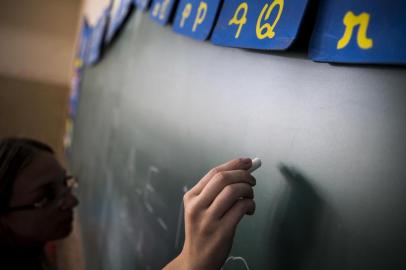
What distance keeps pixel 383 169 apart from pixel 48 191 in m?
1.09

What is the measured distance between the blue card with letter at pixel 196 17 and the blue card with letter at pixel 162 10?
56 mm

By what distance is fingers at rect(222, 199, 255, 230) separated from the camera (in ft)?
1.72

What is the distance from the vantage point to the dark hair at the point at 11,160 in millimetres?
1129

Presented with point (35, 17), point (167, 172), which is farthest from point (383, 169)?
point (35, 17)

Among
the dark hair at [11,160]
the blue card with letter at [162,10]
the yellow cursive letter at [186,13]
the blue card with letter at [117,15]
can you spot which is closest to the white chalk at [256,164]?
the yellow cursive letter at [186,13]

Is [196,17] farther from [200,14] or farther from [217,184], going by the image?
[217,184]

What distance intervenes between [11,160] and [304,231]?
3.12ft

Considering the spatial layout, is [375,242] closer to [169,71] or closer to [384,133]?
[384,133]

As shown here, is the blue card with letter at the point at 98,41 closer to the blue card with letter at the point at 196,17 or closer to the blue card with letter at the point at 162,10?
the blue card with letter at the point at 162,10

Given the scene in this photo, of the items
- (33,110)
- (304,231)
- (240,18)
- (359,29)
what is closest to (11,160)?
(240,18)

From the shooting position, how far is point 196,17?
2.79 ft

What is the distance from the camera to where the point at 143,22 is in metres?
1.41

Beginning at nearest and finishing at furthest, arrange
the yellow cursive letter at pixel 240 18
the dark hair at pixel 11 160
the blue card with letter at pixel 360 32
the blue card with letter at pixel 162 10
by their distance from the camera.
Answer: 1. the blue card with letter at pixel 360 32
2. the yellow cursive letter at pixel 240 18
3. the blue card with letter at pixel 162 10
4. the dark hair at pixel 11 160

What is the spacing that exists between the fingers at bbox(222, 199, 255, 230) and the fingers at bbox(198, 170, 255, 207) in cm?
3
